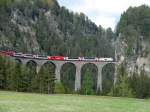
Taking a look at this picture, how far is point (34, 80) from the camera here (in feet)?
279

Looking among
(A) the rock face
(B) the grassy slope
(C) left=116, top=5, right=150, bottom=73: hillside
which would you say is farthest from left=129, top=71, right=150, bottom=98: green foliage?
(B) the grassy slope

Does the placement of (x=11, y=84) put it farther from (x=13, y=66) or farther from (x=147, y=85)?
(x=147, y=85)

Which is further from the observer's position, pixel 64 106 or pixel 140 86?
pixel 140 86

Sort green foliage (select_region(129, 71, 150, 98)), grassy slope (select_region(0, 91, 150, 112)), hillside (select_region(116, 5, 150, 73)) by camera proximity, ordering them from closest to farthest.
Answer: grassy slope (select_region(0, 91, 150, 112)), green foliage (select_region(129, 71, 150, 98)), hillside (select_region(116, 5, 150, 73))

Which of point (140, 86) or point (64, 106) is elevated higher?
point (140, 86)

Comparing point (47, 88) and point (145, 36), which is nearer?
point (47, 88)

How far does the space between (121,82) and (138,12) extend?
273ft

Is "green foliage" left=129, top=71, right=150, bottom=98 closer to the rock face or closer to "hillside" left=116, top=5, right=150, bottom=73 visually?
the rock face

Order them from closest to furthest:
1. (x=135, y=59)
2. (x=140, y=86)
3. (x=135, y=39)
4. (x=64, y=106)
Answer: (x=64, y=106) < (x=140, y=86) < (x=135, y=59) < (x=135, y=39)

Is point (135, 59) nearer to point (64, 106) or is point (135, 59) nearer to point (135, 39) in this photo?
point (135, 39)

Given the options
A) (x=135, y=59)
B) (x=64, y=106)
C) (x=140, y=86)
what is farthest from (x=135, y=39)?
(x=64, y=106)

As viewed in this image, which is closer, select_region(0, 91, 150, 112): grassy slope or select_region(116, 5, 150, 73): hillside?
select_region(0, 91, 150, 112): grassy slope

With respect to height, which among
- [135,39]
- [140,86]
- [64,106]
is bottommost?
[64,106]

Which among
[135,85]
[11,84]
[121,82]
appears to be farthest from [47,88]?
[135,85]
